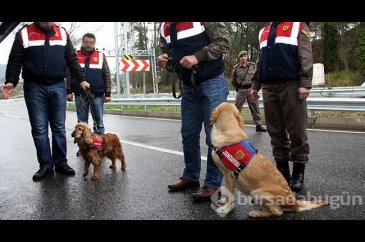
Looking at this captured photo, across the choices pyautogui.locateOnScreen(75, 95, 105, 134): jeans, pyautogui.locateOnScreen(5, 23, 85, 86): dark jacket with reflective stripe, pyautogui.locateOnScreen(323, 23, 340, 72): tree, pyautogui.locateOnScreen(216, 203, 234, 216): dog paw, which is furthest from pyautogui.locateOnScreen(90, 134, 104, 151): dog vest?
pyautogui.locateOnScreen(323, 23, 340, 72): tree

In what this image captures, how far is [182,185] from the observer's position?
14.1ft

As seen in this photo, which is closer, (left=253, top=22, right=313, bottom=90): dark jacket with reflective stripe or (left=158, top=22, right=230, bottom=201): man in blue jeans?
(left=158, top=22, right=230, bottom=201): man in blue jeans

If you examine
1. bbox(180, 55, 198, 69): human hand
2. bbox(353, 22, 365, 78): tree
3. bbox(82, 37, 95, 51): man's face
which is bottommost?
bbox(180, 55, 198, 69): human hand

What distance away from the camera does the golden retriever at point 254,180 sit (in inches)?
129

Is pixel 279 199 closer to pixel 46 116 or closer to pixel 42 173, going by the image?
pixel 42 173

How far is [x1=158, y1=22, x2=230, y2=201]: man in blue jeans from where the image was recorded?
3.85 meters

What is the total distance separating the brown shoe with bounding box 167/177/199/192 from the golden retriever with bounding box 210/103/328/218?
77cm

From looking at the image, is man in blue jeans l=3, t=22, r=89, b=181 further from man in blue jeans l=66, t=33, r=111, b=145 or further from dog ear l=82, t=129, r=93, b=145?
man in blue jeans l=66, t=33, r=111, b=145

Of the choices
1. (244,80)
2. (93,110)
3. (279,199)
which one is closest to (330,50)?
(244,80)

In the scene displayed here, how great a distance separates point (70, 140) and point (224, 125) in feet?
20.0

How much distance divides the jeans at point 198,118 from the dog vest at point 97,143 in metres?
1.48
